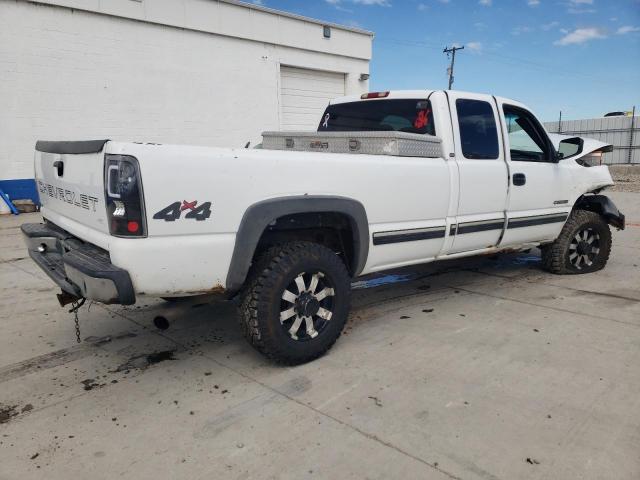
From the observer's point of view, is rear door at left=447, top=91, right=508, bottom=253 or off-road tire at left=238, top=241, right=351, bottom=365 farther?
rear door at left=447, top=91, right=508, bottom=253

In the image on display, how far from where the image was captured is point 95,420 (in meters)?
2.58

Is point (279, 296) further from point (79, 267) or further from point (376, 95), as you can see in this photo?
point (376, 95)

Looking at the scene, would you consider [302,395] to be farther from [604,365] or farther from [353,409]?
[604,365]

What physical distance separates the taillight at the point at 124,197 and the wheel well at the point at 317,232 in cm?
79

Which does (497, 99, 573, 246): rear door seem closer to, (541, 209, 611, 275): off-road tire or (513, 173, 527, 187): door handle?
(513, 173, 527, 187): door handle

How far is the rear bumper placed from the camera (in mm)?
2461

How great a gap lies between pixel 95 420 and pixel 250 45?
42.2 feet

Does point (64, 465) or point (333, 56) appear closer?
point (64, 465)

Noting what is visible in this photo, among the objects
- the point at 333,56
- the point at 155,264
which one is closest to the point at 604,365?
the point at 155,264

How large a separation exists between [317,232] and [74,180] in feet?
5.30

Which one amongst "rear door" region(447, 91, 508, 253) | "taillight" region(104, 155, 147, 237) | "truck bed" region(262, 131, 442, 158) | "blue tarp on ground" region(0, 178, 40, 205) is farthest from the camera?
"blue tarp on ground" region(0, 178, 40, 205)

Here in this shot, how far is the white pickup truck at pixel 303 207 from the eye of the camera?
250 cm

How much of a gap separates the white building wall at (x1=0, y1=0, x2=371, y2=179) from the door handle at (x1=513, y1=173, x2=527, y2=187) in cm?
1000

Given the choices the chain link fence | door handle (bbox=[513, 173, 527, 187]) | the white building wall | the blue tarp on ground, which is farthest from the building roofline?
the chain link fence
